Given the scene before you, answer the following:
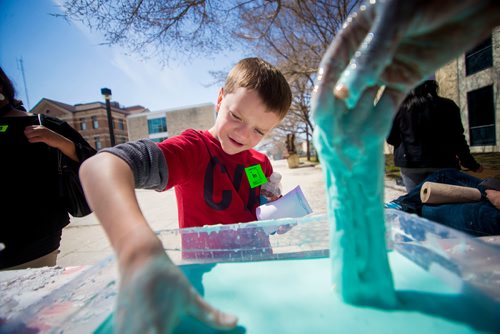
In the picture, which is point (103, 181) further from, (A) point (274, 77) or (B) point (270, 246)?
(A) point (274, 77)

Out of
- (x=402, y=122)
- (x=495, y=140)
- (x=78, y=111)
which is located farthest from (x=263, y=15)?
(x=78, y=111)

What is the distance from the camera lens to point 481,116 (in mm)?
8844

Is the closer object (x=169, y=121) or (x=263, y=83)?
(x=263, y=83)

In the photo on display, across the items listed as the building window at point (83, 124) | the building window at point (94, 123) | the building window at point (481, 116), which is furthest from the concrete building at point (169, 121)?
the building window at point (481, 116)

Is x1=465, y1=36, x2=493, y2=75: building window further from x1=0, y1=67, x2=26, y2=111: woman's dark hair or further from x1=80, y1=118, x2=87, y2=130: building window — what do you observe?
x1=80, y1=118, x2=87, y2=130: building window

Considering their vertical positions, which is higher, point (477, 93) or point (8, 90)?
point (477, 93)

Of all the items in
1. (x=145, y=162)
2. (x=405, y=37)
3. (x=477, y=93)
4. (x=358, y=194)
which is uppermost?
(x=477, y=93)

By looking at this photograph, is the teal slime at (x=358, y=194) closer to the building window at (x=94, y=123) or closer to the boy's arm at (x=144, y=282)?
the boy's arm at (x=144, y=282)

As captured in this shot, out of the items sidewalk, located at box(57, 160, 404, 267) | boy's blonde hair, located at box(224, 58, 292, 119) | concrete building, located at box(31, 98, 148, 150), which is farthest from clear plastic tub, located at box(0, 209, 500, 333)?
concrete building, located at box(31, 98, 148, 150)

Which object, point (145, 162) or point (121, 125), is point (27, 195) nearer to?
point (145, 162)

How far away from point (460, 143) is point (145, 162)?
2.68 m

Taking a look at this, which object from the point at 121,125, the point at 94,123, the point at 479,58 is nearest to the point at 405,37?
the point at 479,58

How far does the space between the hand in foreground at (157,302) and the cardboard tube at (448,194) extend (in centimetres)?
163

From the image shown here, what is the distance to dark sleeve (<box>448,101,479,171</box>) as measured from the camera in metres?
2.15
